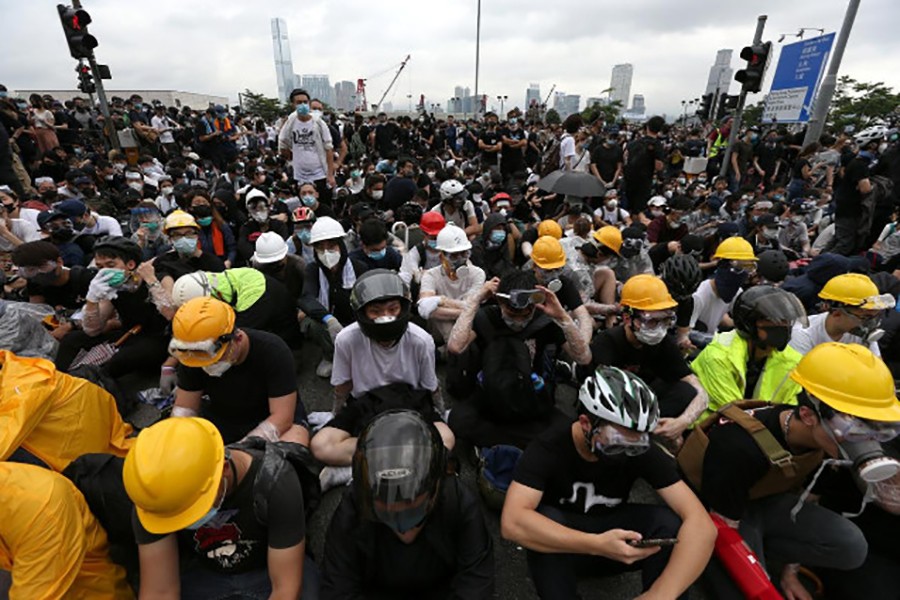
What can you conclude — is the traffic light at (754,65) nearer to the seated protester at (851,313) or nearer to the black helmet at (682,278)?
the black helmet at (682,278)

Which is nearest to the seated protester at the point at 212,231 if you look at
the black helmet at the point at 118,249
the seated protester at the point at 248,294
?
the black helmet at the point at 118,249

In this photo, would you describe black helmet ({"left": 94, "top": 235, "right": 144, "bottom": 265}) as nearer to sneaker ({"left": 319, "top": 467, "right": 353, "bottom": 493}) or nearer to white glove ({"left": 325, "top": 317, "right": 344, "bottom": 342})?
white glove ({"left": 325, "top": 317, "right": 344, "bottom": 342})

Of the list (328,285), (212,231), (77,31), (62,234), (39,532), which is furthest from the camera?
(77,31)

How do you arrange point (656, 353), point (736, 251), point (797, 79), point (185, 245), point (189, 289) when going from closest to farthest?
point (656, 353)
point (189, 289)
point (736, 251)
point (185, 245)
point (797, 79)

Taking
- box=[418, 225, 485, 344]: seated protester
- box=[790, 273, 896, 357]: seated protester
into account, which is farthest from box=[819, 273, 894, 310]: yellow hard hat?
box=[418, 225, 485, 344]: seated protester

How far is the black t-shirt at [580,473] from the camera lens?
2344 millimetres

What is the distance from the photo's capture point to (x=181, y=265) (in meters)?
4.96

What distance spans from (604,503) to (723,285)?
10.8 ft

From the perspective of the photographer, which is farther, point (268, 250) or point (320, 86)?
point (320, 86)

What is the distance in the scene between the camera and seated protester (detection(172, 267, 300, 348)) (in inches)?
149

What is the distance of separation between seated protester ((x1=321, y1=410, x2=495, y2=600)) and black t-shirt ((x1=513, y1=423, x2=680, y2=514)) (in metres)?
0.44

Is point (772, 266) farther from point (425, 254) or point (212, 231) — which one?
point (212, 231)

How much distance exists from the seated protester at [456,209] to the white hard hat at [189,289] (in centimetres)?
400

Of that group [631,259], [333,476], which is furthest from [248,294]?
[631,259]
